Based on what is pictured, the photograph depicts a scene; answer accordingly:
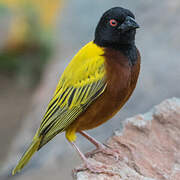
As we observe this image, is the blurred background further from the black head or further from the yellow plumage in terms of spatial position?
the black head

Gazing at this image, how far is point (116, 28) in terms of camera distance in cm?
443

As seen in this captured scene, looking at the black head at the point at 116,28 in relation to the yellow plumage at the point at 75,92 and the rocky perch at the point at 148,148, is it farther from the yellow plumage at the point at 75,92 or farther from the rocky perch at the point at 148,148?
the rocky perch at the point at 148,148

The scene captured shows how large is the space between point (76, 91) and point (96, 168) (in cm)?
87

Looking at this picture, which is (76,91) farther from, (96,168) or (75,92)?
(96,168)

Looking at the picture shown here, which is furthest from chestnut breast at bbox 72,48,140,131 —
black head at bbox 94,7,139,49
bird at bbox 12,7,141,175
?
black head at bbox 94,7,139,49

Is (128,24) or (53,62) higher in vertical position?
(128,24)

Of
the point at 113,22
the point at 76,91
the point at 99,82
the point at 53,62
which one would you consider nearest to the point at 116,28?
the point at 113,22

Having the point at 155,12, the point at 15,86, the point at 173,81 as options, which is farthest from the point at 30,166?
the point at 15,86

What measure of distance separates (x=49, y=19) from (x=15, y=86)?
7.08 ft

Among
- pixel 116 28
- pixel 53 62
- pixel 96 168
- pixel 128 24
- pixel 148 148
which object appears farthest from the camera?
pixel 53 62

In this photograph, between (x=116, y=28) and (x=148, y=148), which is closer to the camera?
(x=116, y=28)

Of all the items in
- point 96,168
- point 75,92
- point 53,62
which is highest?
point 75,92

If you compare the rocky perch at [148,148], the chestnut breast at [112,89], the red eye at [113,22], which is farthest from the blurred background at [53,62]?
the red eye at [113,22]

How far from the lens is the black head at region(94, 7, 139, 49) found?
4336mm
